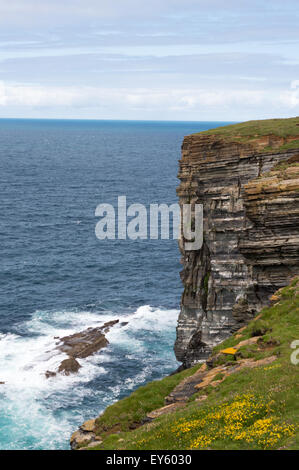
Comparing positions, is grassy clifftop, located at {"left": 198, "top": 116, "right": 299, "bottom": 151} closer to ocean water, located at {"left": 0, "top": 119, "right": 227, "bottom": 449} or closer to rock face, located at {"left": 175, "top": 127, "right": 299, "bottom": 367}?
rock face, located at {"left": 175, "top": 127, "right": 299, "bottom": 367}

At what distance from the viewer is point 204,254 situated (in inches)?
2328

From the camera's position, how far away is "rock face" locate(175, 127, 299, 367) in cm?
4688

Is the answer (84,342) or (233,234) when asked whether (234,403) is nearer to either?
(233,234)

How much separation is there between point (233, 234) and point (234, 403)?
2771cm

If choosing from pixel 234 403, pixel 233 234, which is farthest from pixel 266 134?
pixel 234 403

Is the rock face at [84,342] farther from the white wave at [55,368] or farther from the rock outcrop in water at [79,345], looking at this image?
the white wave at [55,368]

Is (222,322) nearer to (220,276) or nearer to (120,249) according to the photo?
(220,276)

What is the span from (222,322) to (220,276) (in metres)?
5.29

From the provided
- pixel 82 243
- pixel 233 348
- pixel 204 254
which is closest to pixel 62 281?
pixel 82 243

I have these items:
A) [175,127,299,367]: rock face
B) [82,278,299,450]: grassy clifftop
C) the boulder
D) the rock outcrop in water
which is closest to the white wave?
the boulder

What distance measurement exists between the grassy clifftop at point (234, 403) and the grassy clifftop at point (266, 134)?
15.7 meters

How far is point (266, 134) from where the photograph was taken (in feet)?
174

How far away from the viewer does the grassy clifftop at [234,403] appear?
81.6 ft

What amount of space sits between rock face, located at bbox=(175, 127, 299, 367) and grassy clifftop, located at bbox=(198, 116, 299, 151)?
42cm
